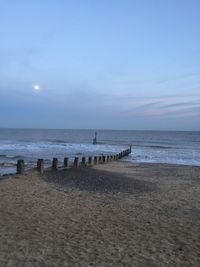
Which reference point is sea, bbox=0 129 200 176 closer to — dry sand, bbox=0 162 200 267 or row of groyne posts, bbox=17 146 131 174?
row of groyne posts, bbox=17 146 131 174

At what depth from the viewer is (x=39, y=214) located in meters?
10.1

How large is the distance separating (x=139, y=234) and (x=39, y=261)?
2.77 m

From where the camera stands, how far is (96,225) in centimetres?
928

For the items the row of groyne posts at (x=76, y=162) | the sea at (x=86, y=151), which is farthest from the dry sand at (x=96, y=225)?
the sea at (x=86, y=151)

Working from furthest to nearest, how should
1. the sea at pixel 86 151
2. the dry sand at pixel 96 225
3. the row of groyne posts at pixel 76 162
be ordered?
1. the sea at pixel 86 151
2. the row of groyne posts at pixel 76 162
3. the dry sand at pixel 96 225

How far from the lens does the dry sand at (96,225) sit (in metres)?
7.03

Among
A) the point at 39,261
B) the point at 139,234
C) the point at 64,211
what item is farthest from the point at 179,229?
the point at 39,261

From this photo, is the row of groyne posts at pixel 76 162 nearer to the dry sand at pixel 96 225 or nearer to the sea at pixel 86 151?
the dry sand at pixel 96 225

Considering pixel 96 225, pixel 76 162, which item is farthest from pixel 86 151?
pixel 96 225

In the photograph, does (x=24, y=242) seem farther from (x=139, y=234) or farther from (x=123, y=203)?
(x=123, y=203)

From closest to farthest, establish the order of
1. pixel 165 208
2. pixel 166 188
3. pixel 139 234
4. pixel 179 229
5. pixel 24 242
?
pixel 24 242 < pixel 139 234 < pixel 179 229 < pixel 165 208 < pixel 166 188

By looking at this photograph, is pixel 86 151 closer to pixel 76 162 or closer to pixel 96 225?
pixel 76 162

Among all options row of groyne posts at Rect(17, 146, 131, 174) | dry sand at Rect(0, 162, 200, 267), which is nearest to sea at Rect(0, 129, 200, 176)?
row of groyne posts at Rect(17, 146, 131, 174)

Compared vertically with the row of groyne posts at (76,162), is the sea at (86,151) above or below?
below
